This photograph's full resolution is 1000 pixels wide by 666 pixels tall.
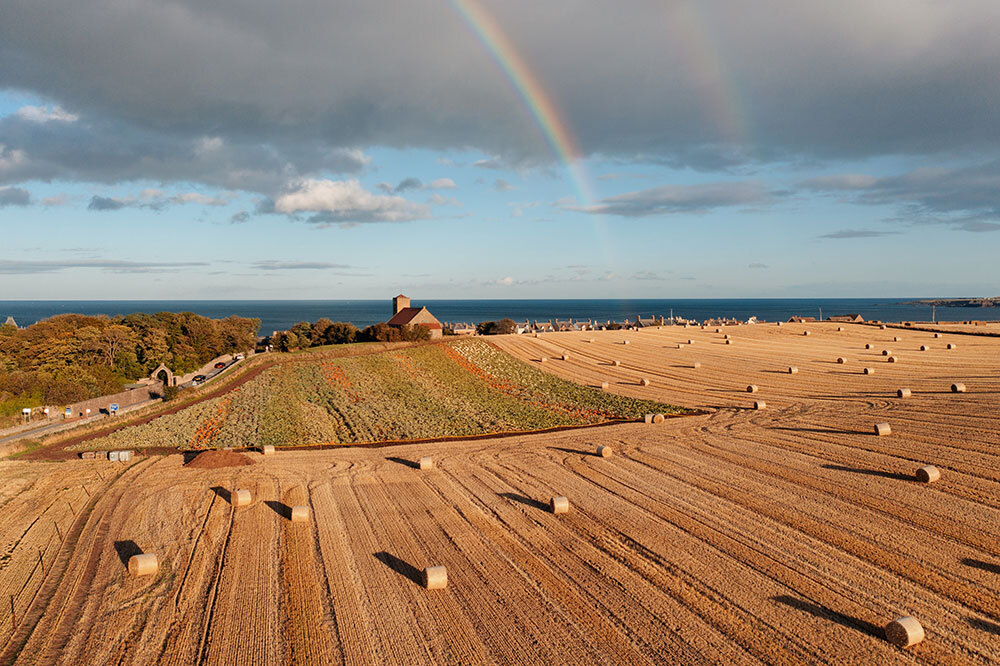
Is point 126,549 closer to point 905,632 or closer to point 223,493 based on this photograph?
point 223,493

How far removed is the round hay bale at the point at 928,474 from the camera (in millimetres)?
16734

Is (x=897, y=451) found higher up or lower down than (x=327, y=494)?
higher up

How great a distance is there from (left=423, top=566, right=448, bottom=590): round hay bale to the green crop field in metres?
19.2

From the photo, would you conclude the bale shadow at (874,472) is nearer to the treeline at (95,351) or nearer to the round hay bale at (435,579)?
the round hay bale at (435,579)

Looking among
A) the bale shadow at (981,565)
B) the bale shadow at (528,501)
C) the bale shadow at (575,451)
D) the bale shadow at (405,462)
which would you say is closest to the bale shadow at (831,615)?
the bale shadow at (981,565)

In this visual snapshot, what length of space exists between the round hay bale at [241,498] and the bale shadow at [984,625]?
59.0 ft

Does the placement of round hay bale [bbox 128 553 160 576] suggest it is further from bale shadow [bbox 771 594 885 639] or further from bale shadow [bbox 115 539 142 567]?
bale shadow [bbox 771 594 885 639]

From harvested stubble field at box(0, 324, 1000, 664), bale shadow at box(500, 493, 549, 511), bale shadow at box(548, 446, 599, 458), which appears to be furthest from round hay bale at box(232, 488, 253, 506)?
bale shadow at box(548, 446, 599, 458)

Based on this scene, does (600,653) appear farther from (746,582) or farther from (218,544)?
(218,544)

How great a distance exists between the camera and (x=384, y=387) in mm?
46281

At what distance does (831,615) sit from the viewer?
10547 millimetres

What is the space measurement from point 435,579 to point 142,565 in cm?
691

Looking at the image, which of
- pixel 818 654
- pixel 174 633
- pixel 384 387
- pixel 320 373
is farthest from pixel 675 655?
pixel 320 373

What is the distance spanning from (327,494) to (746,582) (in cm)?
1335
